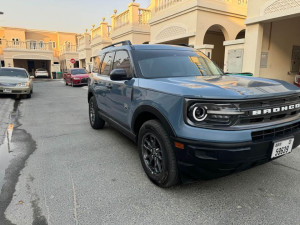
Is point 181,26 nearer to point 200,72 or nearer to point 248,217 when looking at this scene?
point 200,72

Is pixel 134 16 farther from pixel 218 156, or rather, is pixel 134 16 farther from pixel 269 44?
pixel 218 156

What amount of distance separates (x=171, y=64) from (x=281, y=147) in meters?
1.98

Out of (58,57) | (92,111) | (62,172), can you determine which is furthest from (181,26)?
(58,57)

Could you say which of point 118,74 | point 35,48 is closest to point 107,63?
point 118,74

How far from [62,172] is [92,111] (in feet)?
8.07

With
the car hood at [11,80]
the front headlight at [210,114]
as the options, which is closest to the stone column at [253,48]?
the front headlight at [210,114]

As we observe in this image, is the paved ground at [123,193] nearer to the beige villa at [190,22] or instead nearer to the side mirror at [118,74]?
the side mirror at [118,74]

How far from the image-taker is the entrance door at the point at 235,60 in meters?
9.41

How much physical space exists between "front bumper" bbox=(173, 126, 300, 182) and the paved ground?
46 cm

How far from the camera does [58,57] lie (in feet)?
145

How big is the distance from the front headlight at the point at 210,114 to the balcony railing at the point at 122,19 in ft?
51.7

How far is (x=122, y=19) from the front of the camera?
1738cm

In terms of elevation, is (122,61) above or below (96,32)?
below

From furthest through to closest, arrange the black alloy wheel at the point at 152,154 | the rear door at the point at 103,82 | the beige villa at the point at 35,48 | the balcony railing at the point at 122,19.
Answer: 1. the beige villa at the point at 35,48
2. the balcony railing at the point at 122,19
3. the rear door at the point at 103,82
4. the black alloy wheel at the point at 152,154
